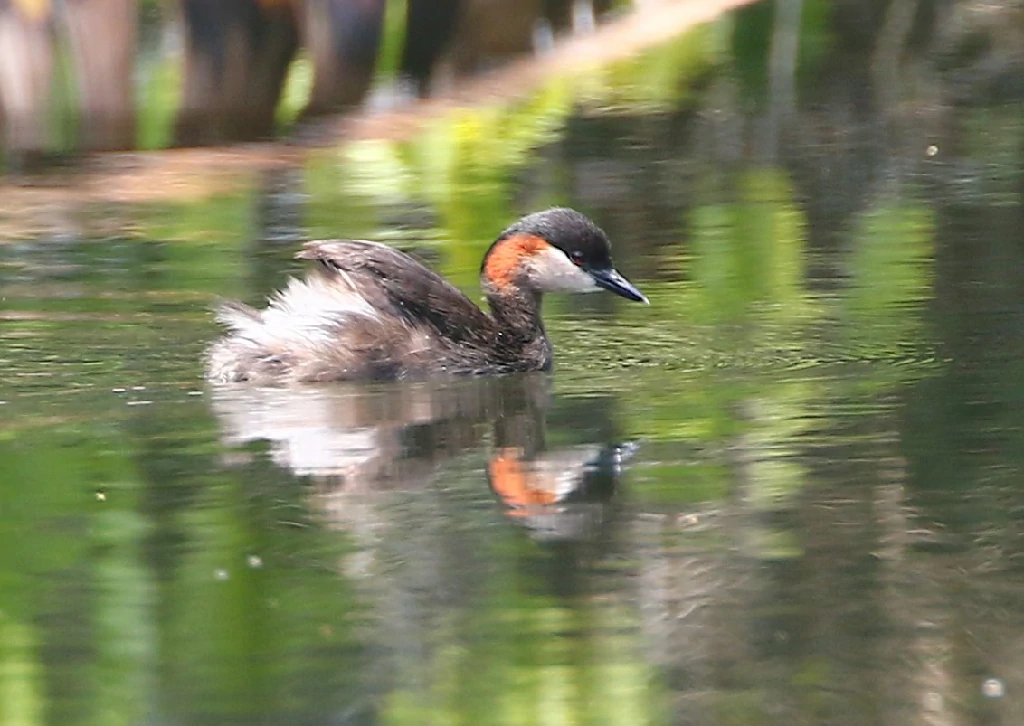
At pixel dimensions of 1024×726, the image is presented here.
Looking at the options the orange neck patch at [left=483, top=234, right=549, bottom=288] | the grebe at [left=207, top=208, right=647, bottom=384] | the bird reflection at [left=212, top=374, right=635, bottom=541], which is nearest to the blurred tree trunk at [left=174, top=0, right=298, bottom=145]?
the orange neck patch at [left=483, top=234, right=549, bottom=288]

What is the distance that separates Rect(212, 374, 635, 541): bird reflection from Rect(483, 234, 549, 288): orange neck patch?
58cm

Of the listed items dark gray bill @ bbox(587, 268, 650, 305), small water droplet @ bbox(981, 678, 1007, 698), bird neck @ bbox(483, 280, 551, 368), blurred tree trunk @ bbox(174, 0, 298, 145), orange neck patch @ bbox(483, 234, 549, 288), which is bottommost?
small water droplet @ bbox(981, 678, 1007, 698)

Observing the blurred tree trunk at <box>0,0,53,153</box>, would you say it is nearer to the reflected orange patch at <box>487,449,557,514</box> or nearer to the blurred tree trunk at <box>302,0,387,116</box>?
the blurred tree trunk at <box>302,0,387,116</box>

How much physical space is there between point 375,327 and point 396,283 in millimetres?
176

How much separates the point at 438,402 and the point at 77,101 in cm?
896

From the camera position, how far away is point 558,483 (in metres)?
6.38

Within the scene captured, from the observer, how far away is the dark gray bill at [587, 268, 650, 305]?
8734 mm

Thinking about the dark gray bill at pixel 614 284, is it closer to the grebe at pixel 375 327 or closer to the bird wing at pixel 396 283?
the grebe at pixel 375 327

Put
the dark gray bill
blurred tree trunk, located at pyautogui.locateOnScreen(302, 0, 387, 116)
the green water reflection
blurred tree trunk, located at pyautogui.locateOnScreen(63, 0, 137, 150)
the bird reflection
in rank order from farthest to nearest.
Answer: blurred tree trunk, located at pyautogui.locateOnScreen(302, 0, 387, 116) → blurred tree trunk, located at pyautogui.locateOnScreen(63, 0, 137, 150) → the dark gray bill → the bird reflection → the green water reflection

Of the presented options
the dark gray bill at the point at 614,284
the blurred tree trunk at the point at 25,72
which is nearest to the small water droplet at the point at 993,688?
the dark gray bill at the point at 614,284

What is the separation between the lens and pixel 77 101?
16109mm

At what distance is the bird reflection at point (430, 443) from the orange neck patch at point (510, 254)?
582 mm

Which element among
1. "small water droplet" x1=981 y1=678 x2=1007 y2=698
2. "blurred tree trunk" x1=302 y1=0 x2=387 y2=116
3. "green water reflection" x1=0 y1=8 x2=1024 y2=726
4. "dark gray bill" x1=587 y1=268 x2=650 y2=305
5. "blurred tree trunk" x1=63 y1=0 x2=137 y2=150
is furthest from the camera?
"blurred tree trunk" x1=302 y1=0 x2=387 y2=116

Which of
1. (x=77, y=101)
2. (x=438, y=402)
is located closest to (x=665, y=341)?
(x=438, y=402)
